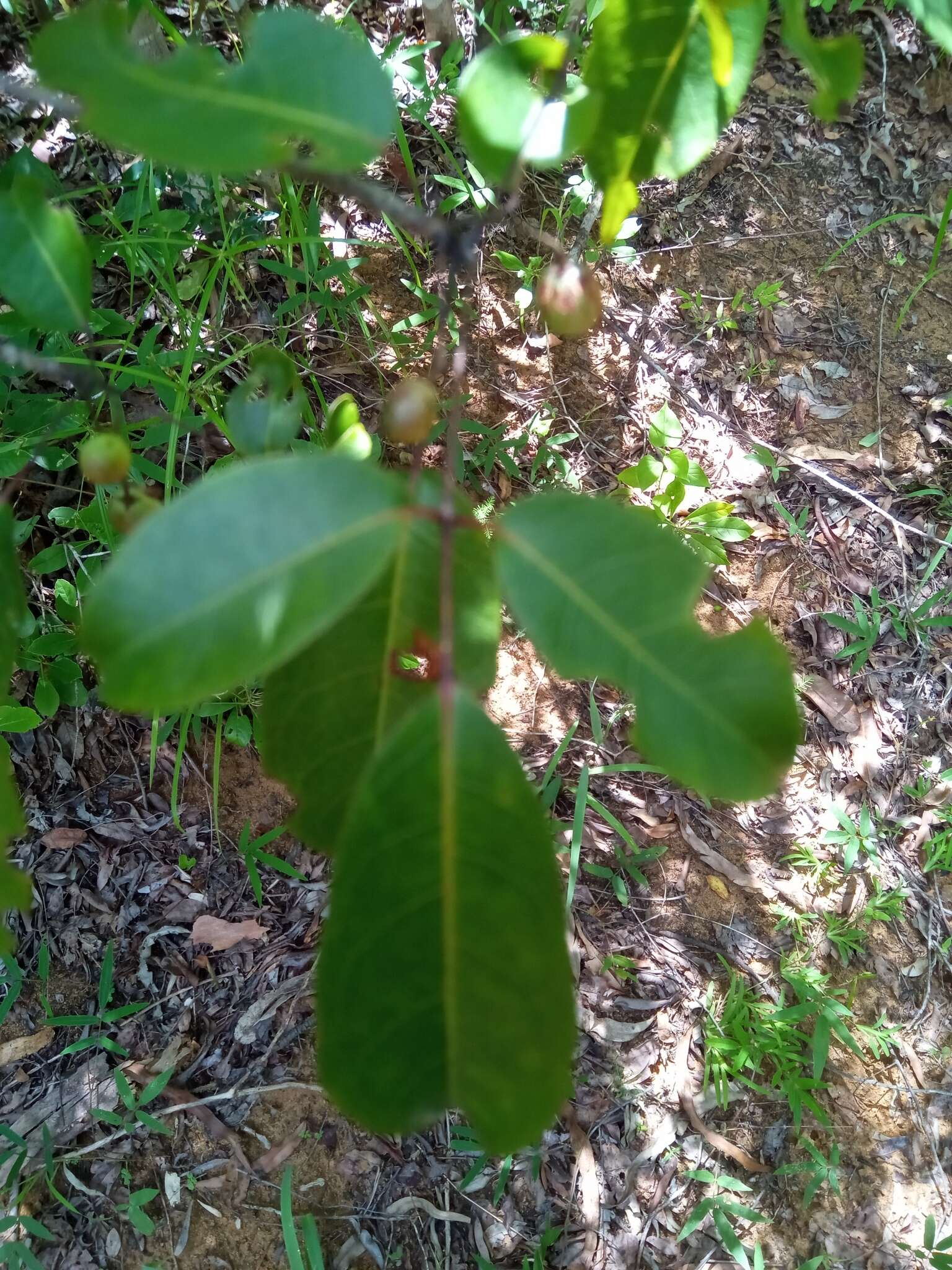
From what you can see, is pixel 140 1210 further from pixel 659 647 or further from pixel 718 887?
pixel 659 647

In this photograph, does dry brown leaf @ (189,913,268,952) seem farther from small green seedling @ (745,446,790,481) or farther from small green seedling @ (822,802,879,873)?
small green seedling @ (745,446,790,481)

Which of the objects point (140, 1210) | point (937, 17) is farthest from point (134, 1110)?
point (937, 17)

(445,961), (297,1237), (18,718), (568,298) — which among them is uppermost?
(568,298)

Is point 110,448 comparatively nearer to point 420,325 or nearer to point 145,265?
point 145,265

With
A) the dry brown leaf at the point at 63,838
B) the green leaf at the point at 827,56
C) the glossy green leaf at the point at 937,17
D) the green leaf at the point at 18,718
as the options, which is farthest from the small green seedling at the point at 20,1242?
the glossy green leaf at the point at 937,17

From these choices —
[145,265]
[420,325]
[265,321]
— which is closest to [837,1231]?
[420,325]

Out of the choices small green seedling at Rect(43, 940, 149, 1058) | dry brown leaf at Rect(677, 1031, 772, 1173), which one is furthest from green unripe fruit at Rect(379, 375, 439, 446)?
dry brown leaf at Rect(677, 1031, 772, 1173)
